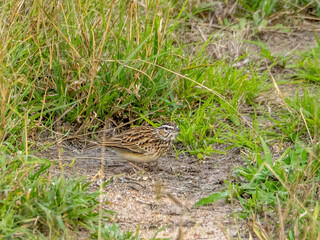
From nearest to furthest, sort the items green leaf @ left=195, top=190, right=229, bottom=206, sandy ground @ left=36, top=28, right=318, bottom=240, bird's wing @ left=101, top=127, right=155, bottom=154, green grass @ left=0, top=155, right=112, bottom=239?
green grass @ left=0, top=155, right=112, bottom=239 < sandy ground @ left=36, top=28, right=318, bottom=240 < green leaf @ left=195, top=190, right=229, bottom=206 < bird's wing @ left=101, top=127, right=155, bottom=154

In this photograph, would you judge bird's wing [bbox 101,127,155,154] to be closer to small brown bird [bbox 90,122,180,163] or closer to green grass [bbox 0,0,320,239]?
small brown bird [bbox 90,122,180,163]

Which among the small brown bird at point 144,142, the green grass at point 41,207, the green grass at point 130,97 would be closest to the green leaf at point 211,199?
the green grass at point 130,97

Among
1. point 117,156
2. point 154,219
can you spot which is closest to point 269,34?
point 117,156

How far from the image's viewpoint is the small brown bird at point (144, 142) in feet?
20.1

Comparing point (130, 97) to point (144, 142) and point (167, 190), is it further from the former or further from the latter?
point (167, 190)

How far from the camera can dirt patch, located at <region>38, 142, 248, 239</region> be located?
15.8 ft

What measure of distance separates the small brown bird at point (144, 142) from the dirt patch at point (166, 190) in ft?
0.48

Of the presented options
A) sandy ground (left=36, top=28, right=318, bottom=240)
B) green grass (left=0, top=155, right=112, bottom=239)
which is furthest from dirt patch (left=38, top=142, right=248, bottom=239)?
green grass (left=0, top=155, right=112, bottom=239)

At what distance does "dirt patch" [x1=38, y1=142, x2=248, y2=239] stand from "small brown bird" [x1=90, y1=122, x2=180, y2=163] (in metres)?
0.15

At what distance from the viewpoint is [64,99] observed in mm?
6305

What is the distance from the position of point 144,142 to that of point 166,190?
78cm

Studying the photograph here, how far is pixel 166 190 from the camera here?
18.4ft

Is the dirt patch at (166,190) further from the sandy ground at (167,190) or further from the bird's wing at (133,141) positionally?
the bird's wing at (133,141)

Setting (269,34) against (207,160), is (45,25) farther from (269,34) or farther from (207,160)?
(269,34)
